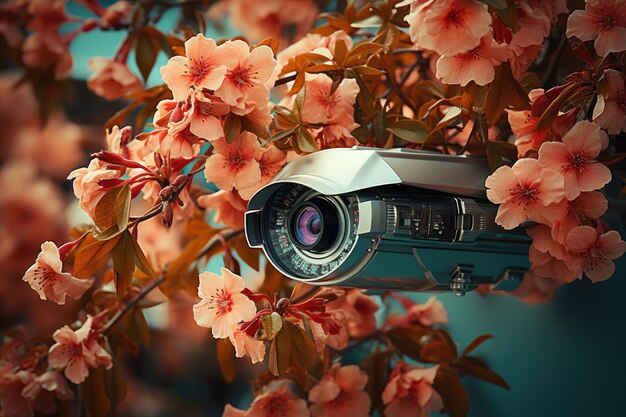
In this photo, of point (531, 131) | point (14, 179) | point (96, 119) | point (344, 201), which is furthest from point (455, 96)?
point (96, 119)

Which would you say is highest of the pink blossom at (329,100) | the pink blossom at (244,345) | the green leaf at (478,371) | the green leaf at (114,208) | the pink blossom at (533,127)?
the pink blossom at (533,127)

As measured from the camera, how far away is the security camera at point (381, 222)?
0.93 m

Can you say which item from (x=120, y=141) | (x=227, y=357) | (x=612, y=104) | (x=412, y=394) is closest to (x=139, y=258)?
(x=120, y=141)

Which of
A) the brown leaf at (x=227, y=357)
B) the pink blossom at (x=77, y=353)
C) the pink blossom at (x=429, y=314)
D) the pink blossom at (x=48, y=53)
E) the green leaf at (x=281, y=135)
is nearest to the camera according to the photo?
the green leaf at (x=281, y=135)

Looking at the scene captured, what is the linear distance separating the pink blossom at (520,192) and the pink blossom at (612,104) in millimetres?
78

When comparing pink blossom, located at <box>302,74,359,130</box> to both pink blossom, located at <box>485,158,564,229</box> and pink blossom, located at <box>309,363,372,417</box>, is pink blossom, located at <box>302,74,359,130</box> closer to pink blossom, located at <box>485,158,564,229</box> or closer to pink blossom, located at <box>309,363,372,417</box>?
pink blossom, located at <box>485,158,564,229</box>

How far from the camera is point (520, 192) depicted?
0.94m

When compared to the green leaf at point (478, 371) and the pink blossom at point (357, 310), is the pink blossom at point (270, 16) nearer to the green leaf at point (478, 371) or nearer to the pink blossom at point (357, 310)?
the pink blossom at point (357, 310)

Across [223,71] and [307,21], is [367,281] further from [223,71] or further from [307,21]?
[307,21]

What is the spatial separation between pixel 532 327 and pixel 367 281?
0.42 m

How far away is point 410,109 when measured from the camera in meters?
1.22

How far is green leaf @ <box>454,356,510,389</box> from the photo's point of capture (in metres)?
1.21

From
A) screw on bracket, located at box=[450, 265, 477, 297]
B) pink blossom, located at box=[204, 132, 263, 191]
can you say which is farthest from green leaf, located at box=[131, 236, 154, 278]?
screw on bracket, located at box=[450, 265, 477, 297]

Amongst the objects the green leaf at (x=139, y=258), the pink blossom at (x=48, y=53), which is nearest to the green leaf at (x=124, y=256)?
the green leaf at (x=139, y=258)
